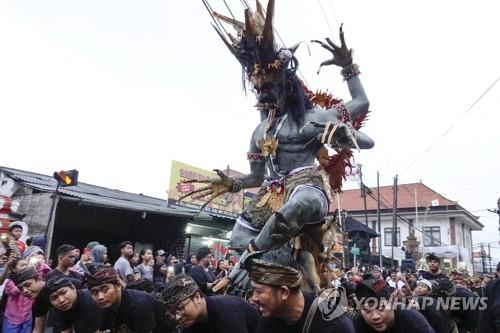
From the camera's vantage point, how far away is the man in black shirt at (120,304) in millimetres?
3277

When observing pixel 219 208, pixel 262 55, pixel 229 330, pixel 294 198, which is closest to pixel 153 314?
pixel 229 330

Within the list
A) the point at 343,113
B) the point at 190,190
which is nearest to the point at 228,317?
the point at 343,113

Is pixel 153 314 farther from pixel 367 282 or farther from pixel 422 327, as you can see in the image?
pixel 422 327

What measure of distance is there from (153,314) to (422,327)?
78.9 inches

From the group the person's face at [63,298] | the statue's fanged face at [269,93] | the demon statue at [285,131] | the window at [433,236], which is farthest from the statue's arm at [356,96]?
the window at [433,236]

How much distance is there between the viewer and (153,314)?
11.3ft

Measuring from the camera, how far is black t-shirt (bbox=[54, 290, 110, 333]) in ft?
11.3

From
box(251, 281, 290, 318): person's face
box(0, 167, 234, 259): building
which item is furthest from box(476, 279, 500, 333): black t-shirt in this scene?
box(0, 167, 234, 259): building

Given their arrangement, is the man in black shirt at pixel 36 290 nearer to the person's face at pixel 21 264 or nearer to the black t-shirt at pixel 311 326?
the person's face at pixel 21 264

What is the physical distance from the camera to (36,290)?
3982 mm

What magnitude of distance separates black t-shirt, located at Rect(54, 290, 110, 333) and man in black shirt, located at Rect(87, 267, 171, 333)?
0.26 ft

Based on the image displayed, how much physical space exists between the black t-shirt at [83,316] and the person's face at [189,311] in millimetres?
1151

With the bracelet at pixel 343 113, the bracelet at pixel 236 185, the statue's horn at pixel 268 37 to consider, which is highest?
the statue's horn at pixel 268 37

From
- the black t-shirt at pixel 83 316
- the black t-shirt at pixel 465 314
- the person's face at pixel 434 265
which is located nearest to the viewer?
the black t-shirt at pixel 83 316
